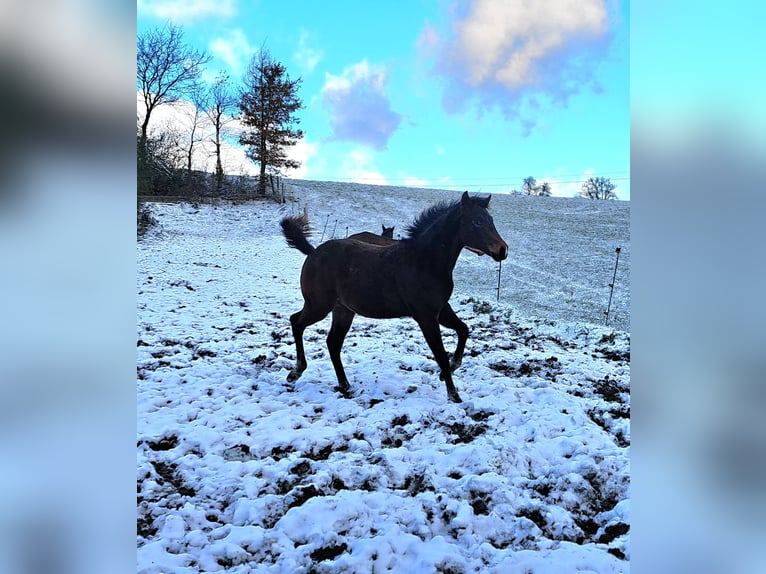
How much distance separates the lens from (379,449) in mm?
2545

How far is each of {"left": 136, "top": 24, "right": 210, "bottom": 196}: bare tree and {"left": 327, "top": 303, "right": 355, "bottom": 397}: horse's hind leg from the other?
2241 millimetres

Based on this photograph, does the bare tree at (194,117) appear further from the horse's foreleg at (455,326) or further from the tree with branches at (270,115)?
the horse's foreleg at (455,326)

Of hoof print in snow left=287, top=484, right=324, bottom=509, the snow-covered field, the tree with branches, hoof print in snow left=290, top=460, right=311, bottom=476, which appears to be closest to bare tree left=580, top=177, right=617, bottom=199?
the tree with branches

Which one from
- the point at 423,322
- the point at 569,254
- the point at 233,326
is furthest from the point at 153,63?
the point at 569,254

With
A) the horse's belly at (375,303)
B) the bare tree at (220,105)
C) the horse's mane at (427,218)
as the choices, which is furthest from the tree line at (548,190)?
the horse's belly at (375,303)

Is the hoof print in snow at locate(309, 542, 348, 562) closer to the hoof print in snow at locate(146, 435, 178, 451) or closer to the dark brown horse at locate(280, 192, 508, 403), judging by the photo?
the hoof print in snow at locate(146, 435, 178, 451)

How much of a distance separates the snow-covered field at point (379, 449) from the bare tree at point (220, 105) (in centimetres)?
603

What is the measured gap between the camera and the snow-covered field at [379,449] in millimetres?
1732

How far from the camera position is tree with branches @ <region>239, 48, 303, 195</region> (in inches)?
389
